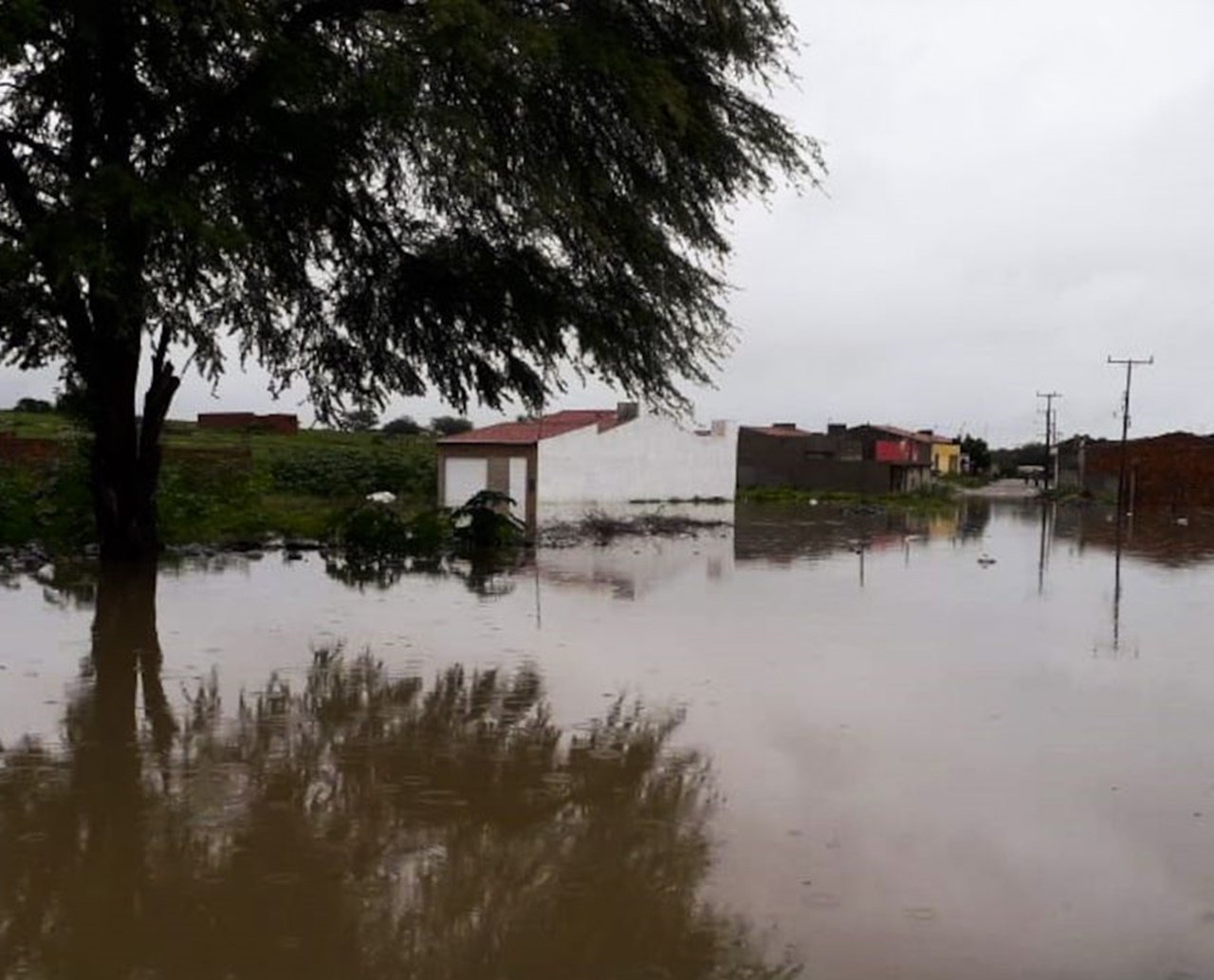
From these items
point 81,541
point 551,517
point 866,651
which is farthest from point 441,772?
point 551,517

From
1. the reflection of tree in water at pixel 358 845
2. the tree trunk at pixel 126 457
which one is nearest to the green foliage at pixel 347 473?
the tree trunk at pixel 126 457

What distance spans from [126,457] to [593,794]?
13081 mm

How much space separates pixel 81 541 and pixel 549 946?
54.1 ft

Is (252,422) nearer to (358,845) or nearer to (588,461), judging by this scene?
(588,461)

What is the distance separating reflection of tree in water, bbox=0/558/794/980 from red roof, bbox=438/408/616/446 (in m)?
33.0

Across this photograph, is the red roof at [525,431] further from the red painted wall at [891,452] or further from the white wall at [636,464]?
the red painted wall at [891,452]

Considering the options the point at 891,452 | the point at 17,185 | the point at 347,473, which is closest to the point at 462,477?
the point at 347,473

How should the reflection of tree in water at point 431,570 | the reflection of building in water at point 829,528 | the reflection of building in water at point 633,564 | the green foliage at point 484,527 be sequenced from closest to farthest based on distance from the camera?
the reflection of tree in water at point 431,570 → the reflection of building in water at point 633,564 → the green foliage at point 484,527 → the reflection of building in water at point 829,528

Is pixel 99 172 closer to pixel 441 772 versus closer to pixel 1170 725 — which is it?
pixel 441 772

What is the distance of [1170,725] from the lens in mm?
8930

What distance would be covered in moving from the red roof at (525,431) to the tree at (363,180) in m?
22.9

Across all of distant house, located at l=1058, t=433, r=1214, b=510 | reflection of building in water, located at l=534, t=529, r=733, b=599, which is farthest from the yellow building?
reflection of building in water, located at l=534, t=529, r=733, b=599

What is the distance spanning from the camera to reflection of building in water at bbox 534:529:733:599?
18.1 meters

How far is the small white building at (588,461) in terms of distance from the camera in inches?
1718
